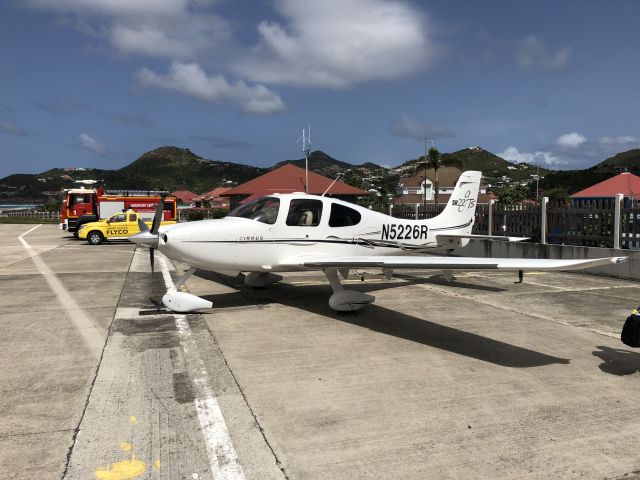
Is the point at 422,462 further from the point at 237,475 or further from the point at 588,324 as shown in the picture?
the point at 588,324

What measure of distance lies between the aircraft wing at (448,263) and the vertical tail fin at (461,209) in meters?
3.70

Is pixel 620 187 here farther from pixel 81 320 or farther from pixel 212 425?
pixel 212 425

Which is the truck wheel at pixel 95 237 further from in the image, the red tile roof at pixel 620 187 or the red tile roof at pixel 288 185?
the red tile roof at pixel 620 187

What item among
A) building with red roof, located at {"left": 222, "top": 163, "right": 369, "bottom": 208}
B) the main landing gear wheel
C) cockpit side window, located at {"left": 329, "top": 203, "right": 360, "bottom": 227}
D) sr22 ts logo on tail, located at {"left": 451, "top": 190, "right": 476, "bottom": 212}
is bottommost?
the main landing gear wheel

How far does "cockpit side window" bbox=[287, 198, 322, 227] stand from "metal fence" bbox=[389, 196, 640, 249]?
7.90 m

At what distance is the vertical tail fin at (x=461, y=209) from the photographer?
36.4 ft

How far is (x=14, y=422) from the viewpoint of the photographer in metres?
3.80

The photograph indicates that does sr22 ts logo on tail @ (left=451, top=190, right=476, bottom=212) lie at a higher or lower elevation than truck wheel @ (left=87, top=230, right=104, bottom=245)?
higher

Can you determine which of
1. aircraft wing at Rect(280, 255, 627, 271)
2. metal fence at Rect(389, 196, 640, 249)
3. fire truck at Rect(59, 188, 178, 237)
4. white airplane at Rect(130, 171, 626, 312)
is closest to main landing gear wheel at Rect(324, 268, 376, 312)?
white airplane at Rect(130, 171, 626, 312)

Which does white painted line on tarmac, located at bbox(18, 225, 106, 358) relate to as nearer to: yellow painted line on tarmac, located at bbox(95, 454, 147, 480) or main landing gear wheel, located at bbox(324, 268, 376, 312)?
Result: yellow painted line on tarmac, located at bbox(95, 454, 147, 480)

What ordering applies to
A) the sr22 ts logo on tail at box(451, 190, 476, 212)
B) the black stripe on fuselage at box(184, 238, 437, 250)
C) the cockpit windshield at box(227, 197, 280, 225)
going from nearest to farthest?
the black stripe on fuselage at box(184, 238, 437, 250)
the cockpit windshield at box(227, 197, 280, 225)
the sr22 ts logo on tail at box(451, 190, 476, 212)

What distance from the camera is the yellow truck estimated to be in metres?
23.4

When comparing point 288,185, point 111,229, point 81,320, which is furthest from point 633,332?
point 288,185

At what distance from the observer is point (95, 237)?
23.4m
